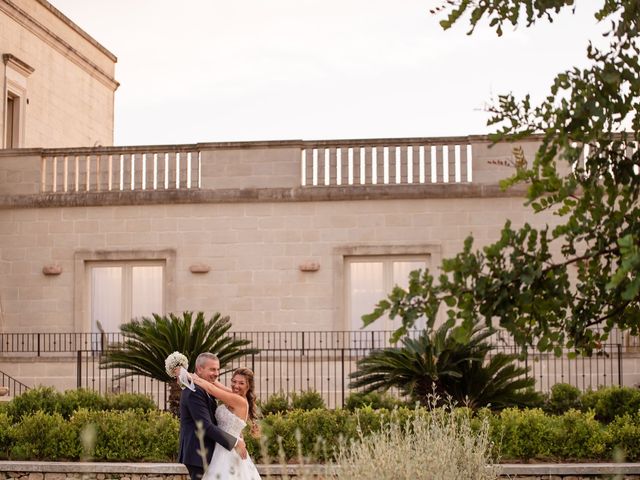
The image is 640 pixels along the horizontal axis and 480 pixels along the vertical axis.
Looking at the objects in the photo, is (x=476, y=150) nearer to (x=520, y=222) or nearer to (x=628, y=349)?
(x=520, y=222)

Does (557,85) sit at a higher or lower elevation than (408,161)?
lower

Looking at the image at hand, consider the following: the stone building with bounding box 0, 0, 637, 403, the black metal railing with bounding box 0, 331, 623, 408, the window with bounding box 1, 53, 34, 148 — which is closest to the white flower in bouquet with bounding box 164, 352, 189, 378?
the black metal railing with bounding box 0, 331, 623, 408

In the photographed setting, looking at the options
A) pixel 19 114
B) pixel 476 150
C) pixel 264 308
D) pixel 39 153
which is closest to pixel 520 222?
pixel 476 150

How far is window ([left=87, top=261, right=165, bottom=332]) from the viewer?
883 inches

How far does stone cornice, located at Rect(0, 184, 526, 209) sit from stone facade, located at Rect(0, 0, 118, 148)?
16.5ft

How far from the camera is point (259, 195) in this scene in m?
22.1

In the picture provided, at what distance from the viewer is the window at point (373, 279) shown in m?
21.8

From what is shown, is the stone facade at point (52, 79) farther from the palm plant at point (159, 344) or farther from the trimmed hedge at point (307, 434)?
the trimmed hedge at point (307, 434)

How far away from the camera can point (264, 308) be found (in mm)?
21859

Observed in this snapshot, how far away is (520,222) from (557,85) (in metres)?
15.8

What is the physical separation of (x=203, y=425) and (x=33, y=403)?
6972 mm

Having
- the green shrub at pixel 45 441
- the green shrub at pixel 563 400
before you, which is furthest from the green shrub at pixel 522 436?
the green shrub at pixel 45 441

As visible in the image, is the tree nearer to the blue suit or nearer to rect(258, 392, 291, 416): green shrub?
the blue suit

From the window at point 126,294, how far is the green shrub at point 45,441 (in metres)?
9.32
